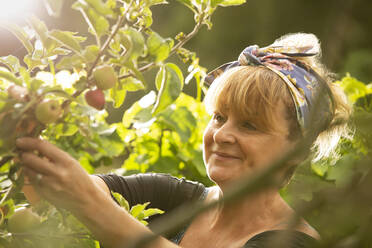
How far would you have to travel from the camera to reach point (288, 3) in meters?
4.13

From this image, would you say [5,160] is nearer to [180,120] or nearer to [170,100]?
[170,100]

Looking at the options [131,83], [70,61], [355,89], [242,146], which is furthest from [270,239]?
[355,89]

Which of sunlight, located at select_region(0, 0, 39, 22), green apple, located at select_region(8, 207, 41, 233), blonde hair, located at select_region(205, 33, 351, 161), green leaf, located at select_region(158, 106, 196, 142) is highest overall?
sunlight, located at select_region(0, 0, 39, 22)

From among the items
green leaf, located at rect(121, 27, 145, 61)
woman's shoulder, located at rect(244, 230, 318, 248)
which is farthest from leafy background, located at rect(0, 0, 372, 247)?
woman's shoulder, located at rect(244, 230, 318, 248)

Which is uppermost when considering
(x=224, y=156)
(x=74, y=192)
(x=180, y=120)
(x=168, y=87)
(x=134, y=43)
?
(x=134, y=43)

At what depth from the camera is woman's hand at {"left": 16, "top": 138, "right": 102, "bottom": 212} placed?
666 millimetres

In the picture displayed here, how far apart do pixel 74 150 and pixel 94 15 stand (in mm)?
1252

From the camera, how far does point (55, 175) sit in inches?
27.7

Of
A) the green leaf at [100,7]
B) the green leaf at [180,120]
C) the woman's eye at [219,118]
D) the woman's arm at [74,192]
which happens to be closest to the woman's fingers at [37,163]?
the woman's arm at [74,192]

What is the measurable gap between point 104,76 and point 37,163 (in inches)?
6.0

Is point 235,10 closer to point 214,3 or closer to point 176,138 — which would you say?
point 176,138

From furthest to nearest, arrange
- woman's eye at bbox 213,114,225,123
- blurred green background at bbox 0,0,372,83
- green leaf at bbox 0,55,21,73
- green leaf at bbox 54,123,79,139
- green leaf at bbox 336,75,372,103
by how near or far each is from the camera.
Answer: blurred green background at bbox 0,0,372,83 → green leaf at bbox 336,75,372,103 → woman's eye at bbox 213,114,225,123 → green leaf at bbox 0,55,21,73 → green leaf at bbox 54,123,79,139

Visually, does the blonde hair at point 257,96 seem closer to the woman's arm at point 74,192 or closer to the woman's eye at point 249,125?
the woman's eye at point 249,125

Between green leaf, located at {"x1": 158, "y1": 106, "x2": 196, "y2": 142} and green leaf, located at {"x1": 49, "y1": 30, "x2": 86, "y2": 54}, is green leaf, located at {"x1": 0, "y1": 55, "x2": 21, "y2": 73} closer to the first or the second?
green leaf, located at {"x1": 49, "y1": 30, "x2": 86, "y2": 54}
